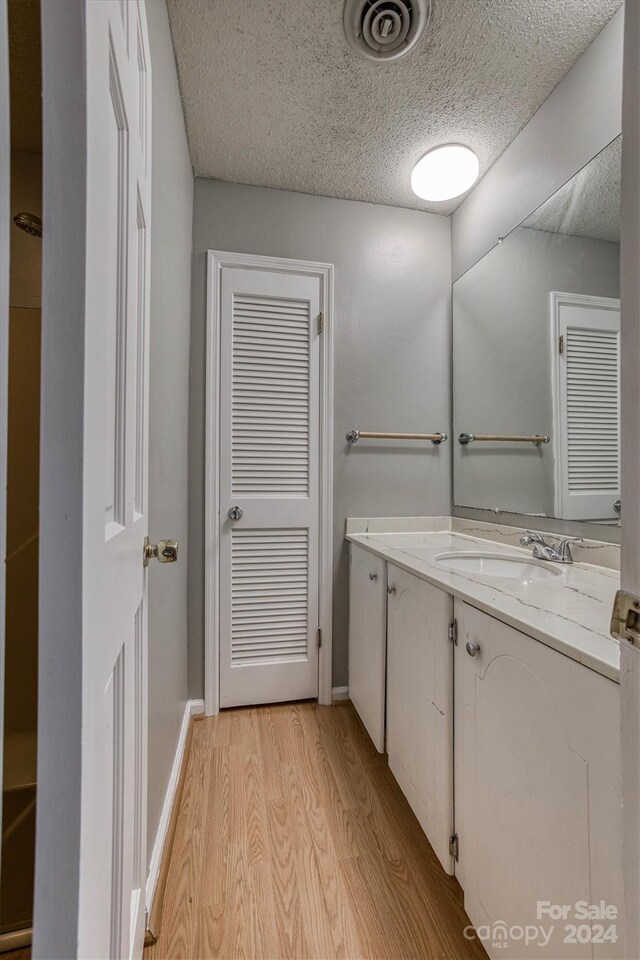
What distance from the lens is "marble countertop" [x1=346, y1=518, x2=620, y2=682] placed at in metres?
0.71

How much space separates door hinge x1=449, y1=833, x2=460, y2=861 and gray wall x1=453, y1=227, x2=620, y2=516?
3.47 ft

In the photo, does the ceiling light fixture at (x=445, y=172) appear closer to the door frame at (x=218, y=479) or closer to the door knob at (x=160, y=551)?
the door frame at (x=218, y=479)

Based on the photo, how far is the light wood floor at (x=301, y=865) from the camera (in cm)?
99

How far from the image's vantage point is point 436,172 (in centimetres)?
179

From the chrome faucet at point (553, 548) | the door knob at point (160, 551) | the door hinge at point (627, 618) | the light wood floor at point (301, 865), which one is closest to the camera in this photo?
the door hinge at point (627, 618)

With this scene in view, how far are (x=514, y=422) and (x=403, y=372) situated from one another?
2.09 feet

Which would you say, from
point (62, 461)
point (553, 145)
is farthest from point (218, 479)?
point (553, 145)

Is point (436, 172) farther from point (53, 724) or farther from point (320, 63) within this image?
point (53, 724)

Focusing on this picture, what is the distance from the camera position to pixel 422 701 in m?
1.23

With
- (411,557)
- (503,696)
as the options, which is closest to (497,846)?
(503,696)

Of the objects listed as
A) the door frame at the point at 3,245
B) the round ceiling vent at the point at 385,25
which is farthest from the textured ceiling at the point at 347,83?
the door frame at the point at 3,245

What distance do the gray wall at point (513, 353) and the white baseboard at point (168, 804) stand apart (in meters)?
1.59

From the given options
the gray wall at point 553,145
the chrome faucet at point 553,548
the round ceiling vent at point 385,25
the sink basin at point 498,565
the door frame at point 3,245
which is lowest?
the sink basin at point 498,565

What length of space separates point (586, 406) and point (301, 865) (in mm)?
1636
